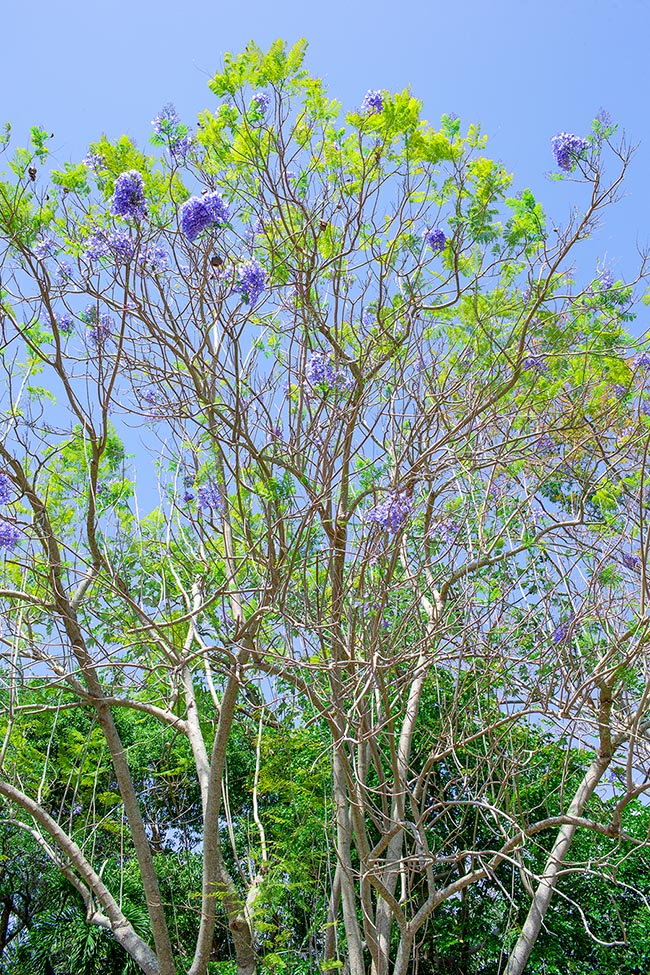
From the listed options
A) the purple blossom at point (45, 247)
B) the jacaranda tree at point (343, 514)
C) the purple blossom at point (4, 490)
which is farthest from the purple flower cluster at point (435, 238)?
the purple blossom at point (4, 490)

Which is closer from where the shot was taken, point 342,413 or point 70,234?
point 342,413

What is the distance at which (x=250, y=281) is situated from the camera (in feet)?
10.5

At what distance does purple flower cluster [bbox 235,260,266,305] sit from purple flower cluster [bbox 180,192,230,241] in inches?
8.7

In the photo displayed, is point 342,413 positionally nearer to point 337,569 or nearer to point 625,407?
point 337,569

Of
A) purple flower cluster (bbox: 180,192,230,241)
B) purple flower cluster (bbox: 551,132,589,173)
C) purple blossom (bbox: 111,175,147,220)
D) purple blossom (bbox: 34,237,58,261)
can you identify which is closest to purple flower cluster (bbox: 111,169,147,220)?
purple blossom (bbox: 111,175,147,220)

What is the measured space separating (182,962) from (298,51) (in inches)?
203

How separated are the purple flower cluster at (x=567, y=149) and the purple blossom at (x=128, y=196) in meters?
1.69

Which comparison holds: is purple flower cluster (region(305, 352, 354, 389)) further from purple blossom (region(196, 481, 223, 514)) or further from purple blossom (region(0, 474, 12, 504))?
purple blossom (region(0, 474, 12, 504))

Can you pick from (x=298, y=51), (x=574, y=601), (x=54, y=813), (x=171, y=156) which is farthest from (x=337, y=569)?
(x=54, y=813)

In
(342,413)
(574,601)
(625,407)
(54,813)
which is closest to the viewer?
(342,413)

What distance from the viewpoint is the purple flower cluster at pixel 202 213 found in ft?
9.64

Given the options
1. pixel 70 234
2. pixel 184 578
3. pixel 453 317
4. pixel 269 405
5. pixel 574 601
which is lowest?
pixel 574 601

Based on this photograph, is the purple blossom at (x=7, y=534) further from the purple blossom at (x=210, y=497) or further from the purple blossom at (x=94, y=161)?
the purple blossom at (x=94, y=161)

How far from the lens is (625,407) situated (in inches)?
186
